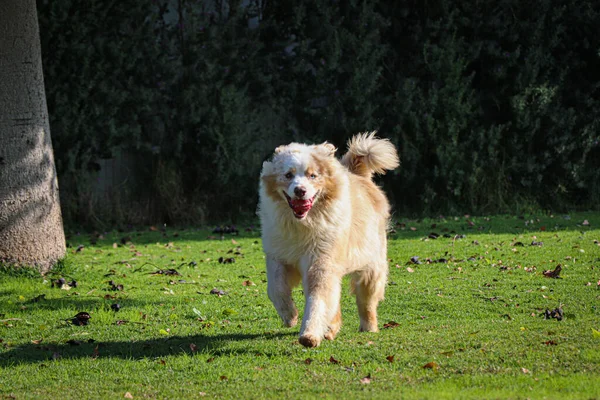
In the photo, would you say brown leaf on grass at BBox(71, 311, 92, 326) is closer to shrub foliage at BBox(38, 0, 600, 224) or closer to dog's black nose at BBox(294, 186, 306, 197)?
dog's black nose at BBox(294, 186, 306, 197)

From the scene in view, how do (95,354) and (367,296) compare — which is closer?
(95,354)

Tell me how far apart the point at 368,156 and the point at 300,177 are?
1.47m

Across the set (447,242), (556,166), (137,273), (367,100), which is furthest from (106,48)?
(556,166)

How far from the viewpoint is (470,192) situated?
14.9 m

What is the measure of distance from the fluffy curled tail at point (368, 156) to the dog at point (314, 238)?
2.37 ft

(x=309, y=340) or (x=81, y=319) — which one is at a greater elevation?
(x=309, y=340)

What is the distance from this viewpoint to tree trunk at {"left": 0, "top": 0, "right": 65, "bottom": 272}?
869 cm

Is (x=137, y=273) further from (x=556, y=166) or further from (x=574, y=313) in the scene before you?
(x=556, y=166)

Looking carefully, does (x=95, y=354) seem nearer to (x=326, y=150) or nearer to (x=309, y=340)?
(x=309, y=340)

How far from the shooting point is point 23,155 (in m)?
8.80

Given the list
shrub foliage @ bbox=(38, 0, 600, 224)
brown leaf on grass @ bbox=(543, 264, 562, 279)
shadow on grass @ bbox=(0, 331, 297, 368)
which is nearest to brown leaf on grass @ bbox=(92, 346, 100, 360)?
shadow on grass @ bbox=(0, 331, 297, 368)

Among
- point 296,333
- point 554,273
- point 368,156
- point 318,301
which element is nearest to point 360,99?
point 554,273

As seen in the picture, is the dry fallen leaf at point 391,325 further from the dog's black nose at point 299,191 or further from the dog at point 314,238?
the dog's black nose at point 299,191

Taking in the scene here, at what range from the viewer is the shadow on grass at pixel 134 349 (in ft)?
18.8
